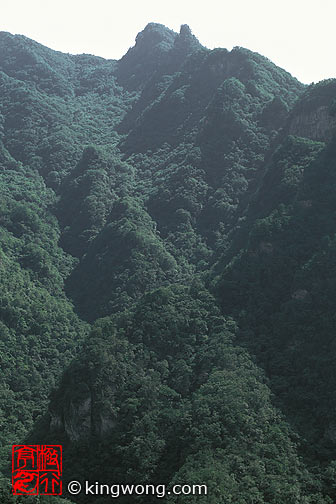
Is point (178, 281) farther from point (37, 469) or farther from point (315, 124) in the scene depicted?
point (37, 469)

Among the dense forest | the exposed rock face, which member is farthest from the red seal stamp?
the exposed rock face

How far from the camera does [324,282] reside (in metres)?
66.3

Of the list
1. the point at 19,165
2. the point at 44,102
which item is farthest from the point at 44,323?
the point at 44,102

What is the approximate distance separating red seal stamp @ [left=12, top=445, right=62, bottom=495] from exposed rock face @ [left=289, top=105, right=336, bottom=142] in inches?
1994

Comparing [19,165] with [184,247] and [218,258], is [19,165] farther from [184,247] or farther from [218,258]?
[218,258]

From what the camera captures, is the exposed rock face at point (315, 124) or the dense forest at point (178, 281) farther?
the exposed rock face at point (315, 124)

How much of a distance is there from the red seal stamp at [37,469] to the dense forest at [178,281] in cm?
104

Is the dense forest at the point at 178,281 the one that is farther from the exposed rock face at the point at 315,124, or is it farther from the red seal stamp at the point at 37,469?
the red seal stamp at the point at 37,469

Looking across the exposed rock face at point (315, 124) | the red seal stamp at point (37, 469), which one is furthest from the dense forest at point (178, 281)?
the red seal stamp at point (37, 469)

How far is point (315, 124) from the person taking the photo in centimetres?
8719

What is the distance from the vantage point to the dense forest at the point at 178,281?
5472cm

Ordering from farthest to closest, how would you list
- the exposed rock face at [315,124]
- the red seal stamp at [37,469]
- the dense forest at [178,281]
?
the exposed rock face at [315,124]
the dense forest at [178,281]
the red seal stamp at [37,469]

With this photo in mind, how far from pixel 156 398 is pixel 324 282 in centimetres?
2013

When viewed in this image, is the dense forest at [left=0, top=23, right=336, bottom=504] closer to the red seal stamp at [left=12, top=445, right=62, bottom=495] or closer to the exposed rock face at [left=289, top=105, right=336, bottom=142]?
the exposed rock face at [left=289, top=105, right=336, bottom=142]
